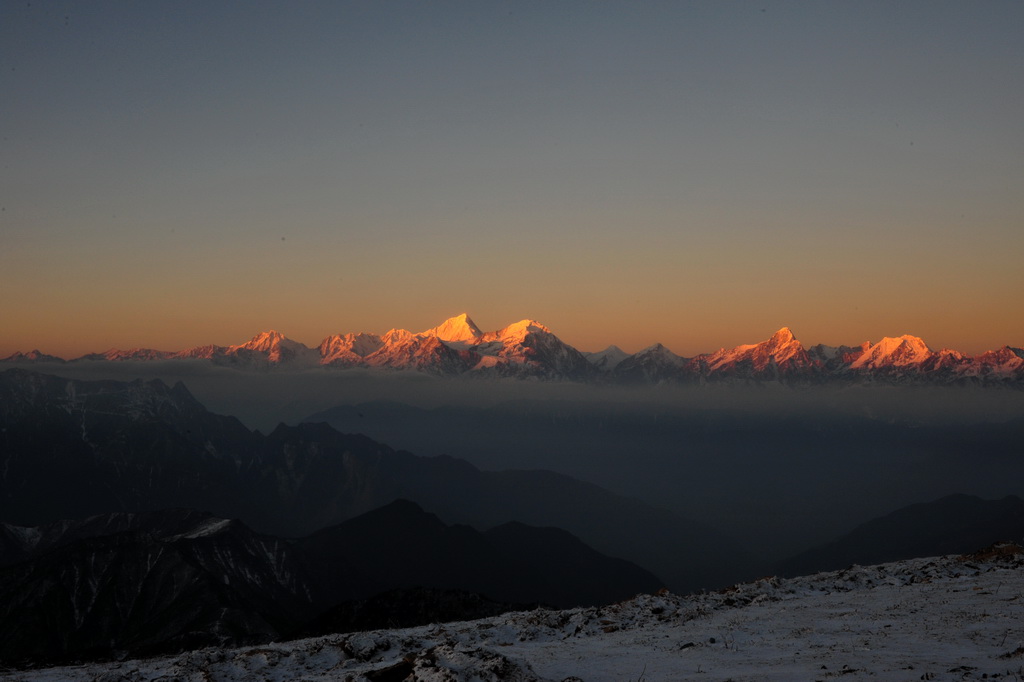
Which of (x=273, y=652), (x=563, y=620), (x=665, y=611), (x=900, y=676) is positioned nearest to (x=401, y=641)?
(x=273, y=652)

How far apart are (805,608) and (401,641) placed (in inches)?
737

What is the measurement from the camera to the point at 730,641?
98.7 ft

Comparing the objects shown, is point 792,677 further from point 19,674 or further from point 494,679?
point 19,674

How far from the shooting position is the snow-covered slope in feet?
80.5

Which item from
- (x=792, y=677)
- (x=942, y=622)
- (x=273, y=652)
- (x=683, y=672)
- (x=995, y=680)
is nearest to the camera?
(x=995, y=680)

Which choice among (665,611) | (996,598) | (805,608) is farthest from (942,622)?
(665,611)

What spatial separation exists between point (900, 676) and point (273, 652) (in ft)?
83.1

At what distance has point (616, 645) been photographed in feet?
105

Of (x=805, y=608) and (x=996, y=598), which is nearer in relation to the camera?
(x=996, y=598)

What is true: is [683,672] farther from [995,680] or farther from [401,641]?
[401,641]

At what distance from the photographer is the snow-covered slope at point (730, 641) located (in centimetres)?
2455

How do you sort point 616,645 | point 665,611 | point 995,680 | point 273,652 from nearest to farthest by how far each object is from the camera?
1. point 995,680
2. point 616,645
3. point 273,652
4. point 665,611

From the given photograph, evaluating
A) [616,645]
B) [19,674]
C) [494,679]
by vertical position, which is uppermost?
[494,679]

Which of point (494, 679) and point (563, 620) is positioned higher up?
point (494, 679)
